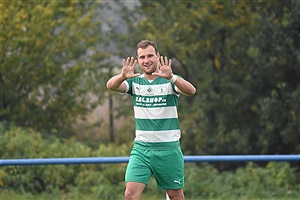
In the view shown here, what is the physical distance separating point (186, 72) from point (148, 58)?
29.7ft

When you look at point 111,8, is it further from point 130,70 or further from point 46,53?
point 130,70

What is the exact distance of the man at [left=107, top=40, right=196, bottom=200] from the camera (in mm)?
8062

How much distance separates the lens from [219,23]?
635 inches

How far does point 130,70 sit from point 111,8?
10272 millimetres

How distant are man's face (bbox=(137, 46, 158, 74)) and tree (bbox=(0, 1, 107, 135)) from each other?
6.94m

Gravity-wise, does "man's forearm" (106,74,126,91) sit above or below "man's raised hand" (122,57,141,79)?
below

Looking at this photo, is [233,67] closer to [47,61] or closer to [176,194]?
[47,61]

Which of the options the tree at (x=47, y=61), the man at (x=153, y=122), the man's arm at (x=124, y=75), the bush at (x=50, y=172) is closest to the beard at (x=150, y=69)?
the man at (x=153, y=122)

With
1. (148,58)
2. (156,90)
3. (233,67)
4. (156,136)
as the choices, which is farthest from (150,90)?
Result: (233,67)

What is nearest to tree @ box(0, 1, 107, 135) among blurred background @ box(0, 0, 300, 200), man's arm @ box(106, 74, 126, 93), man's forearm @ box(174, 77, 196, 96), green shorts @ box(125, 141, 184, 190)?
blurred background @ box(0, 0, 300, 200)

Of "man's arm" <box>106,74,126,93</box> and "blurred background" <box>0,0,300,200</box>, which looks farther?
"blurred background" <box>0,0,300,200</box>

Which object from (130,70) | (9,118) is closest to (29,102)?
(9,118)

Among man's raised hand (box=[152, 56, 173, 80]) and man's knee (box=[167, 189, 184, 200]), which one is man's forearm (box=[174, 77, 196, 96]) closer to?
man's raised hand (box=[152, 56, 173, 80])

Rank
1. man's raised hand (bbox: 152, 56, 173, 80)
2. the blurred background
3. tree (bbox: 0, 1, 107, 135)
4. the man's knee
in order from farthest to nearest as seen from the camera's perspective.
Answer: tree (bbox: 0, 1, 107, 135)
the blurred background
the man's knee
man's raised hand (bbox: 152, 56, 173, 80)
